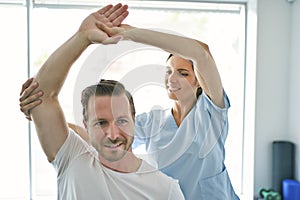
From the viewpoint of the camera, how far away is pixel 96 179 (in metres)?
0.72

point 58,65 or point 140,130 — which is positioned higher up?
point 58,65

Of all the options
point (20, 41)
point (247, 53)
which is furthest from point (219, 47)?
point (20, 41)

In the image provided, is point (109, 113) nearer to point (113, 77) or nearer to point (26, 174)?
point (113, 77)

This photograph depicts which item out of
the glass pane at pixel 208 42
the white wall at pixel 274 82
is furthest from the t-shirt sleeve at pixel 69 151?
the white wall at pixel 274 82

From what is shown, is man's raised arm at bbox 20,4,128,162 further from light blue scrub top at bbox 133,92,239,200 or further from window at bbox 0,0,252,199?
window at bbox 0,0,252,199

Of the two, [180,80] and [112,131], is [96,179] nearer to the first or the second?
[112,131]

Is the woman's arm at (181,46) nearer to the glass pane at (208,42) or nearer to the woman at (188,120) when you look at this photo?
the woman at (188,120)

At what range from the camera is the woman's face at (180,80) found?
2.52 ft

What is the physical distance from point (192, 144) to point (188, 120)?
5 centimetres

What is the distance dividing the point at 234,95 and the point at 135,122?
1.29 meters

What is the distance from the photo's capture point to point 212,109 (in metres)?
0.81

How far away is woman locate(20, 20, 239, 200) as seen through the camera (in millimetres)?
695

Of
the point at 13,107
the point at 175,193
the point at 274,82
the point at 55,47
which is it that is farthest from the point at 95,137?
the point at 274,82

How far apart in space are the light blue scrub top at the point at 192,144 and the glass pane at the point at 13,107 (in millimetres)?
1110
